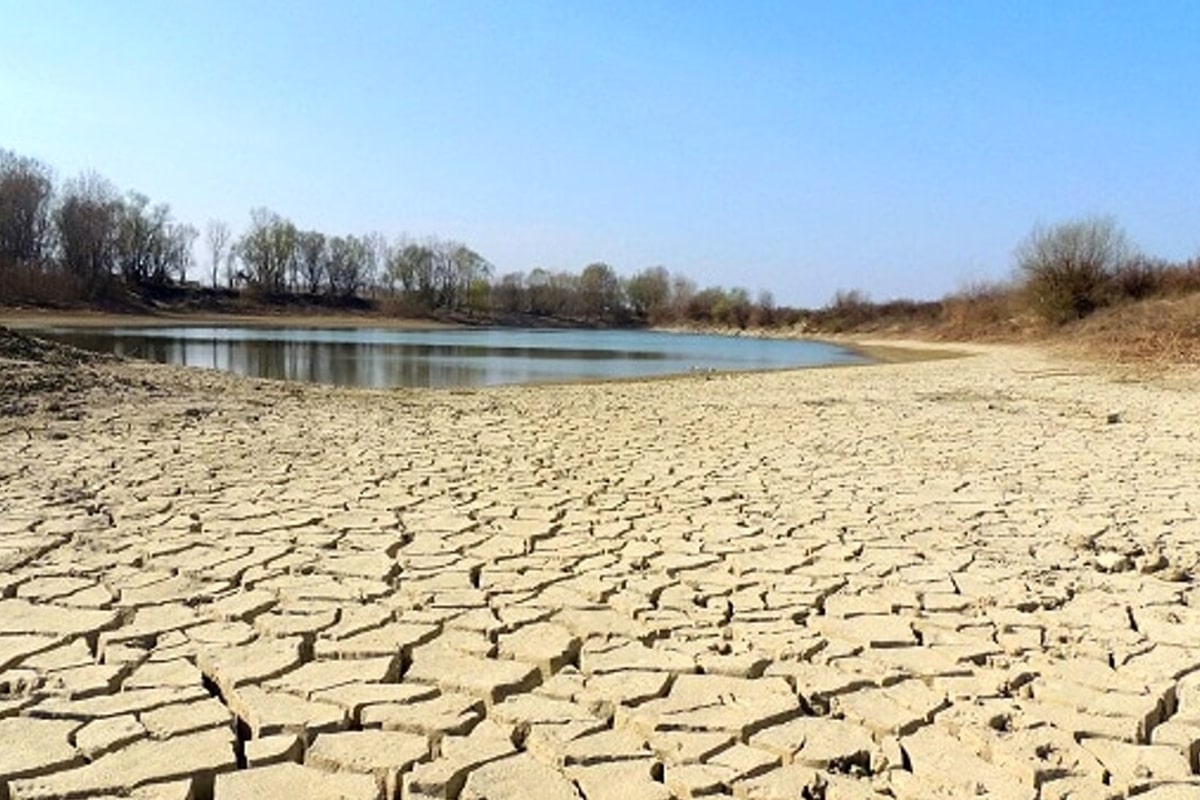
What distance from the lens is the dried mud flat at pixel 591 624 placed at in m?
2.29

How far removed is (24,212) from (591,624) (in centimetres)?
6671

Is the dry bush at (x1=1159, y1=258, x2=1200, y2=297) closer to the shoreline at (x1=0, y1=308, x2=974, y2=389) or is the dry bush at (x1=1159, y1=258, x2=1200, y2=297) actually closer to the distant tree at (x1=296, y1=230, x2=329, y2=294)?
the shoreline at (x1=0, y1=308, x2=974, y2=389)

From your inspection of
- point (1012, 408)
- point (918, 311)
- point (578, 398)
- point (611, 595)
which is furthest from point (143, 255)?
point (611, 595)

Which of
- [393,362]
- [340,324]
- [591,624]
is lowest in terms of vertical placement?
[591,624]

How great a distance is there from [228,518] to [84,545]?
2.37 ft

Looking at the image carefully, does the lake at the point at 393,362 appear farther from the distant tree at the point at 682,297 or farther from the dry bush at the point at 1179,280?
the distant tree at the point at 682,297

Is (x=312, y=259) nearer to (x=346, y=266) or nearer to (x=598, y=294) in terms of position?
(x=346, y=266)

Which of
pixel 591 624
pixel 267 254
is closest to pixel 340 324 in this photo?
pixel 267 254

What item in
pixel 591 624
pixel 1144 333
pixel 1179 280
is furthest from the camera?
pixel 1179 280

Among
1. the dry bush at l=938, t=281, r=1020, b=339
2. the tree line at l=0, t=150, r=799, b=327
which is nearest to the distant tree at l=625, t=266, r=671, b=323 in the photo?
the tree line at l=0, t=150, r=799, b=327

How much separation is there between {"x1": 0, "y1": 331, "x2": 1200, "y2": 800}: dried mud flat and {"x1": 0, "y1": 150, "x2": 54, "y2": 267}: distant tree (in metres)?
59.9

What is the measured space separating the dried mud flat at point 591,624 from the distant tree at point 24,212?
59.9 meters

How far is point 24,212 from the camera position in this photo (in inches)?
2277

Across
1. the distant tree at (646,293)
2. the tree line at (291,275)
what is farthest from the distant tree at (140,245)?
the distant tree at (646,293)
